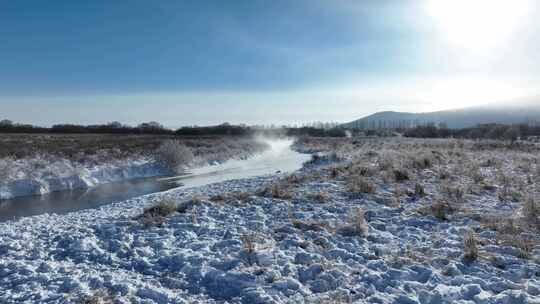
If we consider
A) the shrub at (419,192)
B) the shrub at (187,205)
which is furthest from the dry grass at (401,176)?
the shrub at (187,205)

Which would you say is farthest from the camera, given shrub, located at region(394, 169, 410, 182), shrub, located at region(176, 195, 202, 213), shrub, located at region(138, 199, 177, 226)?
shrub, located at region(394, 169, 410, 182)

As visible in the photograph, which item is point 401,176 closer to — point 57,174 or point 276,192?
point 276,192

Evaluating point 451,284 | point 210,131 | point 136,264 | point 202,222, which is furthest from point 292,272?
point 210,131

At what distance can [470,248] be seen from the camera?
20.8 ft

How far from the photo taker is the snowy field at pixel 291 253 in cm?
525

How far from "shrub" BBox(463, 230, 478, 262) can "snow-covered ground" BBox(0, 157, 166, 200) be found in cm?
1905

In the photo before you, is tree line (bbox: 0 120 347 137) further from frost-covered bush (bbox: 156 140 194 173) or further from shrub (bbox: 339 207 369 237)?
shrub (bbox: 339 207 369 237)

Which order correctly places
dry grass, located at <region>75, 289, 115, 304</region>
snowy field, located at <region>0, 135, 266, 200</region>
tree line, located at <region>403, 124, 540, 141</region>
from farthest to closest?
tree line, located at <region>403, 124, 540, 141</region>
snowy field, located at <region>0, 135, 266, 200</region>
dry grass, located at <region>75, 289, 115, 304</region>

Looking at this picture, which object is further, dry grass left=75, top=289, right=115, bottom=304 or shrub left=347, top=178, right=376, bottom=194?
shrub left=347, top=178, right=376, bottom=194

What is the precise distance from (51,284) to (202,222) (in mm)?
3677

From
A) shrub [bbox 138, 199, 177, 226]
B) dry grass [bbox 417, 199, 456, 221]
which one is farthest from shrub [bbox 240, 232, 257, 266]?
dry grass [bbox 417, 199, 456, 221]

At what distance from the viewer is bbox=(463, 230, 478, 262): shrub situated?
20.2 ft

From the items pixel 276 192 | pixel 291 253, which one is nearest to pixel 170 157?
pixel 276 192

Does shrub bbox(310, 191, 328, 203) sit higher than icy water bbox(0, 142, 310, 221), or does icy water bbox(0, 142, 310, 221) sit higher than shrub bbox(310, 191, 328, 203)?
shrub bbox(310, 191, 328, 203)
